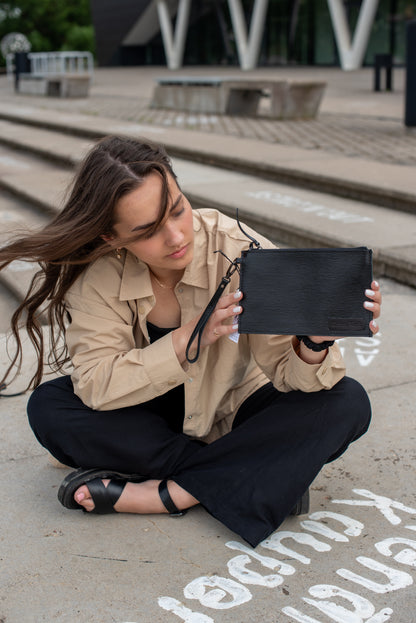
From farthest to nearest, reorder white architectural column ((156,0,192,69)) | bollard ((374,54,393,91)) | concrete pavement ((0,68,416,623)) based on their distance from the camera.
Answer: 1. white architectural column ((156,0,192,69))
2. bollard ((374,54,393,91))
3. concrete pavement ((0,68,416,623))

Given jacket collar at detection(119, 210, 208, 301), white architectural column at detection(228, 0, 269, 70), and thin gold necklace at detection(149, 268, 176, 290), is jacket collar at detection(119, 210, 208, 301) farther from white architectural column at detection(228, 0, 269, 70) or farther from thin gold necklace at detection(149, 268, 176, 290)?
white architectural column at detection(228, 0, 269, 70)

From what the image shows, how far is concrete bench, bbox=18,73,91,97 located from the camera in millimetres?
19062

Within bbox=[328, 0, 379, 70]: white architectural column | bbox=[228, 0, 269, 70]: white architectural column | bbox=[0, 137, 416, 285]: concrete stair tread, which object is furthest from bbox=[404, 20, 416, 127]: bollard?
bbox=[228, 0, 269, 70]: white architectural column

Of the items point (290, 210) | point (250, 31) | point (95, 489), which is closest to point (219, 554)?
point (95, 489)

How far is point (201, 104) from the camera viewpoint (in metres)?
14.1

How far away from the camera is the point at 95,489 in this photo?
2240 millimetres

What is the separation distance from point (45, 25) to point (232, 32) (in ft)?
78.0

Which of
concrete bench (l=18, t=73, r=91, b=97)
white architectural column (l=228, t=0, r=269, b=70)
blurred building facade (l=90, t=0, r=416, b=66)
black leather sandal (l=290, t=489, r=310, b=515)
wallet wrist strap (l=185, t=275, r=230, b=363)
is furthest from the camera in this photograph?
white architectural column (l=228, t=0, r=269, b=70)

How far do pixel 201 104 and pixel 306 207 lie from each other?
867cm

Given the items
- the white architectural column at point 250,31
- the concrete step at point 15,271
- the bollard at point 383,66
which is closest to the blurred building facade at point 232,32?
the white architectural column at point 250,31

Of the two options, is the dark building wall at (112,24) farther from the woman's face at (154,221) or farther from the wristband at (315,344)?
the wristband at (315,344)

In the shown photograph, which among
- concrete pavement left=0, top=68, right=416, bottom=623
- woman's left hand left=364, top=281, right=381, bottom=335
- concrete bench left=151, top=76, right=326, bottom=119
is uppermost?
concrete bench left=151, top=76, right=326, bottom=119

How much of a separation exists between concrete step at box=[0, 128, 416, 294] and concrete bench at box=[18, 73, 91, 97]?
441 inches

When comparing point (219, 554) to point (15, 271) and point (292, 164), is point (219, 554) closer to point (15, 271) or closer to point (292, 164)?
point (15, 271)
